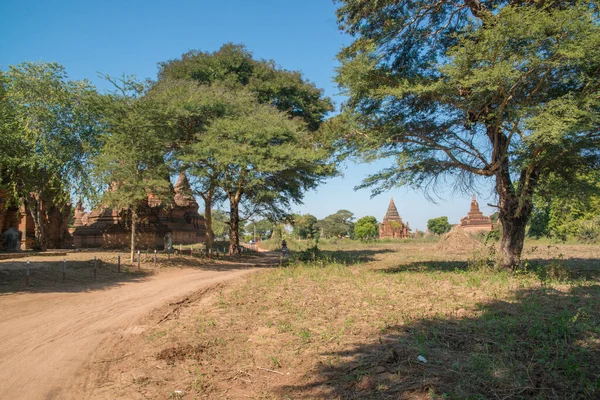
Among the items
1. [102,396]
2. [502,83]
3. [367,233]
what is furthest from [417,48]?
[367,233]

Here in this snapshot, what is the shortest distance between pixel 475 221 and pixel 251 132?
A: 40734 mm

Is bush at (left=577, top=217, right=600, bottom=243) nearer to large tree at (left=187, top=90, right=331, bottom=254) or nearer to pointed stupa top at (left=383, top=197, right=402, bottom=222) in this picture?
large tree at (left=187, top=90, right=331, bottom=254)

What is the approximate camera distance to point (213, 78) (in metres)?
26.2

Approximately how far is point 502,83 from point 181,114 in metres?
13.7

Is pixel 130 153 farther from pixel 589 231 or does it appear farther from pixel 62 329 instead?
pixel 589 231

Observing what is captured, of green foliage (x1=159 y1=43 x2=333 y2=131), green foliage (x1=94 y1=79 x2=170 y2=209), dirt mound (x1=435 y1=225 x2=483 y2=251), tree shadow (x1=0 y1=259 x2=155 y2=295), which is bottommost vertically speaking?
tree shadow (x1=0 y1=259 x2=155 y2=295)

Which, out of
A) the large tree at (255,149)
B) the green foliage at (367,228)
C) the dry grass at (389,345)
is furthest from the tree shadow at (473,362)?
the green foliage at (367,228)

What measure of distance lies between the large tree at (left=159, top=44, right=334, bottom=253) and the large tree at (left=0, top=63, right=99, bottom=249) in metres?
4.86

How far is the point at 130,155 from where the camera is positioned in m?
16.0

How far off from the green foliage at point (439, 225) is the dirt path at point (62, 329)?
82913 mm

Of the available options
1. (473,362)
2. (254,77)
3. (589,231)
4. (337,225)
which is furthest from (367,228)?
(473,362)

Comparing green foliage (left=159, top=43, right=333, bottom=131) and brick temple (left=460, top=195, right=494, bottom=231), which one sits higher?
green foliage (left=159, top=43, right=333, bottom=131)

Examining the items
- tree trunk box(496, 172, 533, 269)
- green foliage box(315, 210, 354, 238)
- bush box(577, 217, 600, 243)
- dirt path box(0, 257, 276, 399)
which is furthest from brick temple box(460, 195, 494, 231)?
dirt path box(0, 257, 276, 399)

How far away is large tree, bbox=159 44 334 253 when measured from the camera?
17.6m
